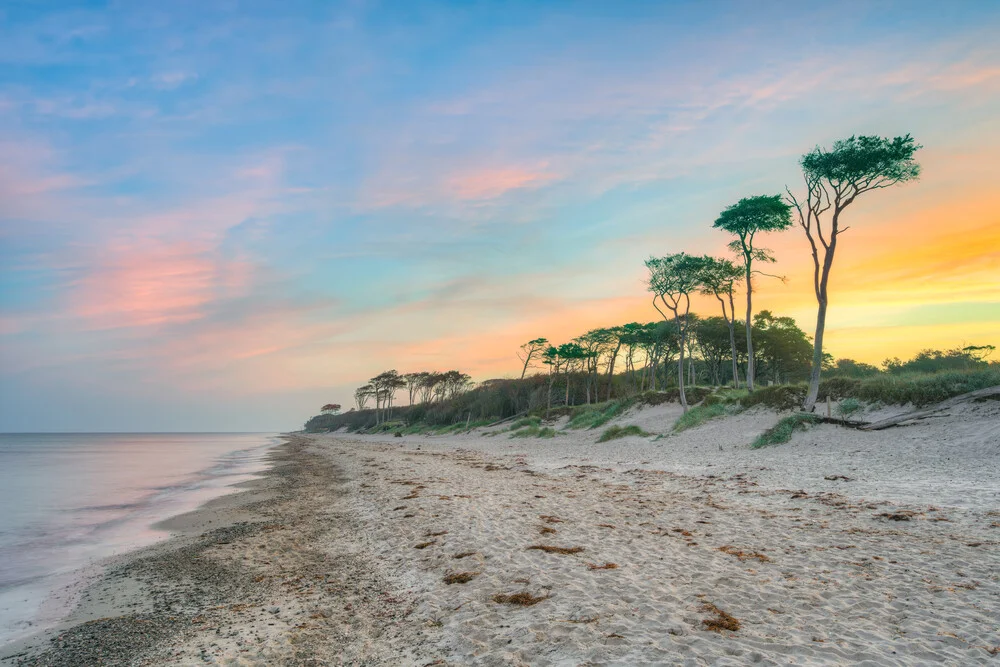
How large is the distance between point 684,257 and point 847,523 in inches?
1041

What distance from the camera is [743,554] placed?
6.72m

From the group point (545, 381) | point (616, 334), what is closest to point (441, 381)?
point (545, 381)

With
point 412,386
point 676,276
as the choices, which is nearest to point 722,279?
point 676,276

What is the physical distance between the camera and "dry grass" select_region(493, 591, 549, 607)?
546 cm

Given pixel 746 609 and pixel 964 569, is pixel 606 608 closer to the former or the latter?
pixel 746 609

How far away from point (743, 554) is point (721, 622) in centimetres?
252

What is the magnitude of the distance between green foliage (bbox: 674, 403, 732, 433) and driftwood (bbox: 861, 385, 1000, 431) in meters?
7.99

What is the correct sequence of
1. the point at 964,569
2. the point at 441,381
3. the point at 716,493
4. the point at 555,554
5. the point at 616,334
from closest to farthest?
the point at 964,569 → the point at 555,554 → the point at 716,493 → the point at 616,334 → the point at 441,381

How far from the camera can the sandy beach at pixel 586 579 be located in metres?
4.48

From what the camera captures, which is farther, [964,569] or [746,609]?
[964,569]

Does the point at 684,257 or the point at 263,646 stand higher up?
the point at 684,257

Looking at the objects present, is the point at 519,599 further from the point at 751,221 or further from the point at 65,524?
the point at 751,221

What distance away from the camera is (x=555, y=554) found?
6.98 meters

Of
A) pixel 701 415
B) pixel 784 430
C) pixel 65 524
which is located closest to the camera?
pixel 65 524
